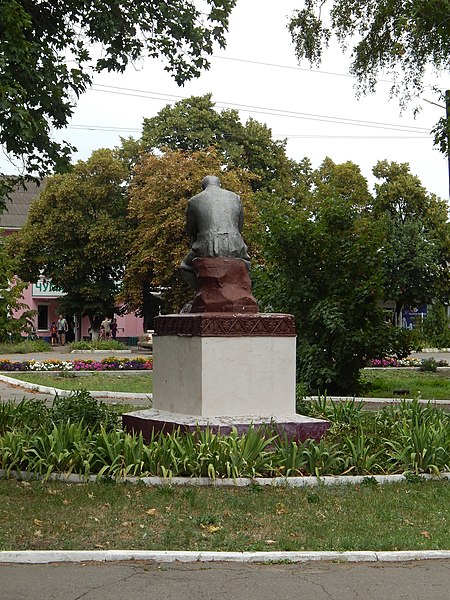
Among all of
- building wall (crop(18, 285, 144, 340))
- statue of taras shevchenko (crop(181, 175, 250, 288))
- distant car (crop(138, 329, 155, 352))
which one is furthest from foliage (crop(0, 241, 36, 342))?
building wall (crop(18, 285, 144, 340))

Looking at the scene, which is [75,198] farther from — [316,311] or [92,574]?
[92,574]

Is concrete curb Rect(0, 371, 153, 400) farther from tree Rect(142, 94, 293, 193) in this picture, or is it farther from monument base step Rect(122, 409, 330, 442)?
tree Rect(142, 94, 293, 193)

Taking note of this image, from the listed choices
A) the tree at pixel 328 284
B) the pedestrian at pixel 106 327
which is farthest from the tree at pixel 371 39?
the pedestrian at pixel 106 327

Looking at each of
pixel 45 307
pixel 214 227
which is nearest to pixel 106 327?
pixel 45 307

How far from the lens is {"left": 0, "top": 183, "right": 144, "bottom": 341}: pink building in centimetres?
5922

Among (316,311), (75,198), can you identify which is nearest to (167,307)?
(75,198)

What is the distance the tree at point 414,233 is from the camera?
163ft

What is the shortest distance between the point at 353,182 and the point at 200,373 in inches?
1746

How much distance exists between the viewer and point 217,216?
11.2m

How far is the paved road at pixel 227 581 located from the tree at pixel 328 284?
11340mm

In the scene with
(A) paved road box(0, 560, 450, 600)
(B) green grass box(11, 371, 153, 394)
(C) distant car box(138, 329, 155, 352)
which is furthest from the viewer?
(C) distant car box(138, 329, 155, 352)

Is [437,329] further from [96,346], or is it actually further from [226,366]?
[226,366]

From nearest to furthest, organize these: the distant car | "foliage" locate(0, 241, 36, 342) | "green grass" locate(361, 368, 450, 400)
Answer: "green grass" locate(361, 368, 450, 400) → "foliage" locate(0, 241, 36, 342) → the distant car

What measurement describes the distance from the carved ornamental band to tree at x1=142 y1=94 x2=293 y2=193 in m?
35.8
